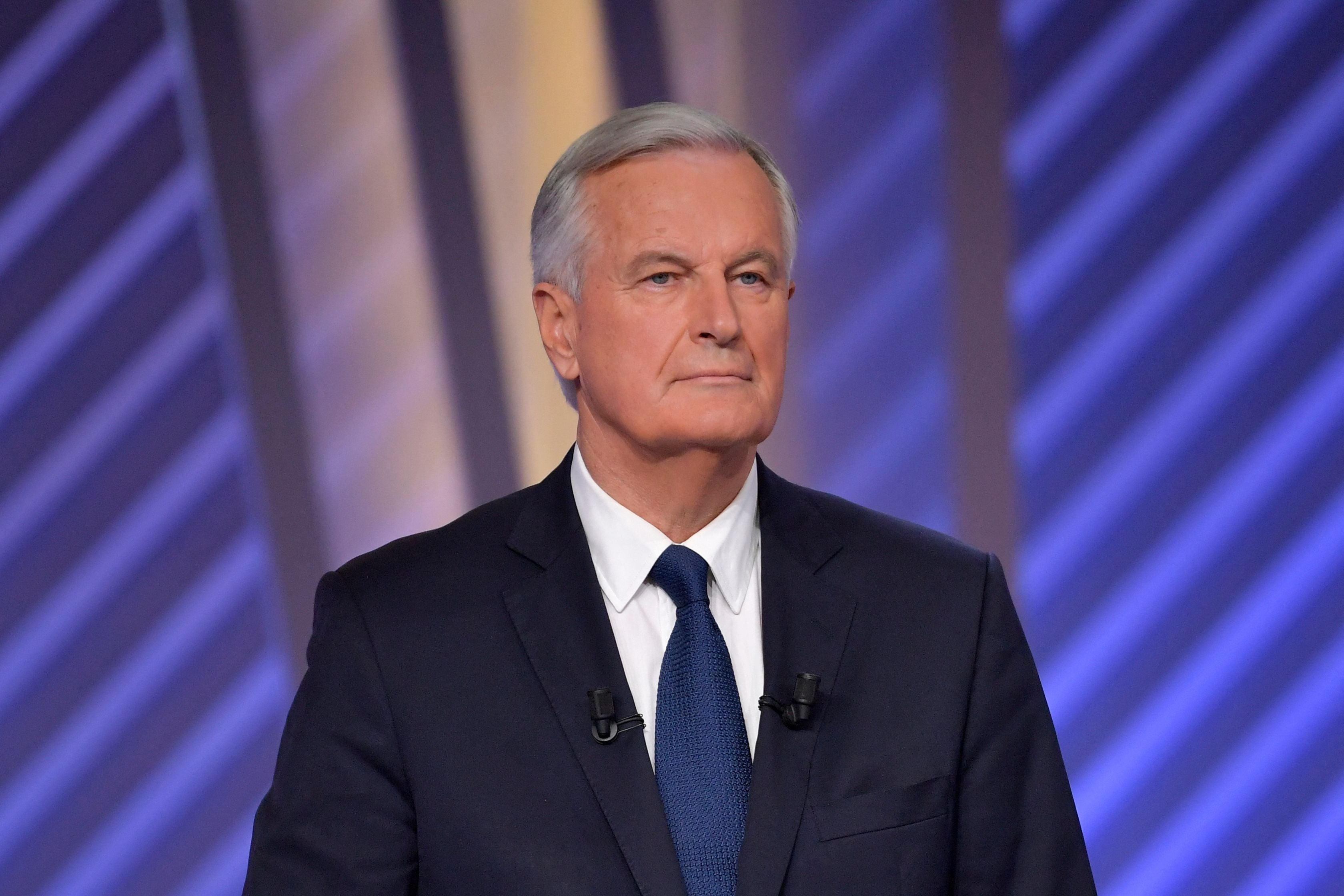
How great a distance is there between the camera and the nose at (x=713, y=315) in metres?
1.81

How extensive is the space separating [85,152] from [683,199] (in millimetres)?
1546

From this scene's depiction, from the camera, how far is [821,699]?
1.82 metres

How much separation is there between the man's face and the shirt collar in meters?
0.11

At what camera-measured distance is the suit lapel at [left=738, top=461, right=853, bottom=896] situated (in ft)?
5.57

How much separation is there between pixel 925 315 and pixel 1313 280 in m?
0.83

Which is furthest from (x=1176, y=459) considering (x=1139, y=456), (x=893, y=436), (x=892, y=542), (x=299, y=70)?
(x=299, y=70)

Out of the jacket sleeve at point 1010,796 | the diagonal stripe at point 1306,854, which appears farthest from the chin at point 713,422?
the diagonal stripe at point 1306,854

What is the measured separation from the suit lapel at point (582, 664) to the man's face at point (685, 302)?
0.51 ft

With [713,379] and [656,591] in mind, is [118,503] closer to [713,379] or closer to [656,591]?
[656,591]

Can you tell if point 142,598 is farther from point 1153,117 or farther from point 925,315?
point 1153,117

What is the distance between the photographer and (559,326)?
2.01m

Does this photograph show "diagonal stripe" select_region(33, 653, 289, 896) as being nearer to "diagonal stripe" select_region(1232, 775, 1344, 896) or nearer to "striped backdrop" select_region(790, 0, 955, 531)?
"striped backdrop" select_region(790, 0, 955, 531)

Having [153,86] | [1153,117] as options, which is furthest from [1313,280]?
[153,86]

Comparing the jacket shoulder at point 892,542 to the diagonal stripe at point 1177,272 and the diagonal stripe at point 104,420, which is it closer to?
the diagonal stripe at point 1177,272
